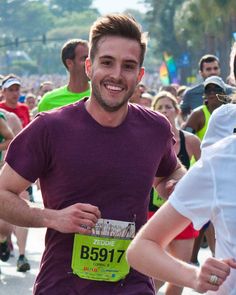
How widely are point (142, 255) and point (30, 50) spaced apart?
172 meters

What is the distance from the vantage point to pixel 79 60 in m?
9.19

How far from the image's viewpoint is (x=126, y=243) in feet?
15.3

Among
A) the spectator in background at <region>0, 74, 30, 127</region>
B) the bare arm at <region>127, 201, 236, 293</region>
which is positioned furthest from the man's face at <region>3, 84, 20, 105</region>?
the bare arm at <region>127, 201, 236, 293</region>

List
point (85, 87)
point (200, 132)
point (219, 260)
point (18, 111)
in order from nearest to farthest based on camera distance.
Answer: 1. point (219, 260)
2. point (85, 87)
3. point (200, 132)
4. point (18, 111)

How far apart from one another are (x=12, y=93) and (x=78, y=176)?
29.4 ft

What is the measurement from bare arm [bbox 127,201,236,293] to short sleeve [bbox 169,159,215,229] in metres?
0.03

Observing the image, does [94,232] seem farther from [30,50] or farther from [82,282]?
[30,50]

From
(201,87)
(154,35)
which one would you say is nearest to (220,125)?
(201,87)

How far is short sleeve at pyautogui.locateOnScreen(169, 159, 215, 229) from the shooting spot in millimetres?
3066

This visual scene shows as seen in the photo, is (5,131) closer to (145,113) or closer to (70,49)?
(70,49)

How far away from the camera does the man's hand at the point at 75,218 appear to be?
4176 millimetres

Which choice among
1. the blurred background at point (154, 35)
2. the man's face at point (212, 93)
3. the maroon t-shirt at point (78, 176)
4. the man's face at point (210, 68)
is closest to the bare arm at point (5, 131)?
the man's face at point (212, 93)

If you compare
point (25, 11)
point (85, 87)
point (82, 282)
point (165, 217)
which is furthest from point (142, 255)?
point (25, 11)

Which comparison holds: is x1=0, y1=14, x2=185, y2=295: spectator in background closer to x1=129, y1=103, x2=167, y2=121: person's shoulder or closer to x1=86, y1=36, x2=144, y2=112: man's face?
x1=86, y1=36, x2=144, y2=112: man's face
